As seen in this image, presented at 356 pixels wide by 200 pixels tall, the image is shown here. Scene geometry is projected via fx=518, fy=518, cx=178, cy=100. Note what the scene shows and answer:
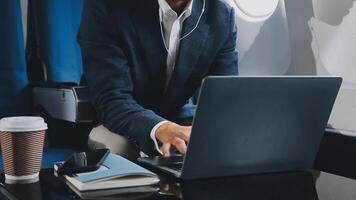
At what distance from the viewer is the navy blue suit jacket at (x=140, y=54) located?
127cm

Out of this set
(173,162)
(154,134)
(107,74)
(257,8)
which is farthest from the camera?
(257,8)

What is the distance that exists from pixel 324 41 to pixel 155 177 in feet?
3.24

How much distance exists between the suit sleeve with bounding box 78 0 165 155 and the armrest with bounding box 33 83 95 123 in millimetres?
67

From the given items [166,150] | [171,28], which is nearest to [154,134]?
[166,150]

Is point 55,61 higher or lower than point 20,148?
lower

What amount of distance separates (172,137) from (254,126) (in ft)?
0.67

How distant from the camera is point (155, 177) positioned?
2.60 feet

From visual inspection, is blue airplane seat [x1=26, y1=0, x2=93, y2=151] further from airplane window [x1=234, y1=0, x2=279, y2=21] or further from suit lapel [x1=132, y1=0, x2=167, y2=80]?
airplane window [x1=234, y1=0, x2=279, y2=21]

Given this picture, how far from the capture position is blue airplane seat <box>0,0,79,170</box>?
1.60 metres

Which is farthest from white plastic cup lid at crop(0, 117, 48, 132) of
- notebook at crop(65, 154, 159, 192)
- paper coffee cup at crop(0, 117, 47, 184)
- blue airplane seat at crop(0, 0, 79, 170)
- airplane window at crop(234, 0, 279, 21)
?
airplane window at crop(234, 0, 279, 21)

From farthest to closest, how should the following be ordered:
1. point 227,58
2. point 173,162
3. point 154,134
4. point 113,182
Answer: point 227,58, point 154,134, point 173,162, point 113,182

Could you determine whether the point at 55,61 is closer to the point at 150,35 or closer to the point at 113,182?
the point at 150,35

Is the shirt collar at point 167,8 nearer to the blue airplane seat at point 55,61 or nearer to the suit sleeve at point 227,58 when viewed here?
the suit sleeve at point 227,58

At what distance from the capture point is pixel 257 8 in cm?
159
